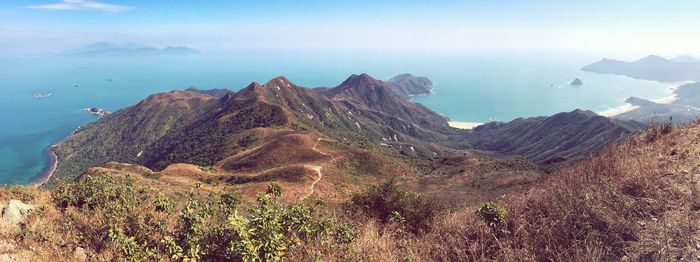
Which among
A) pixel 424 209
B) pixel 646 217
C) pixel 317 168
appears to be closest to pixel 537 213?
pixel 646 217

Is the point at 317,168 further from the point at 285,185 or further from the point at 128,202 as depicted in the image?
the point at 128,202

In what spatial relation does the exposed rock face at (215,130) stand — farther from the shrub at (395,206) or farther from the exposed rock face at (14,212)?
the exposed rock face at (14,212)

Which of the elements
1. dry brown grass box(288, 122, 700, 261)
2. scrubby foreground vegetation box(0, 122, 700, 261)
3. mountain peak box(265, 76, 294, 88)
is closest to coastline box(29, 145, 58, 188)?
mountain peak box(265, 76, 294, 88)

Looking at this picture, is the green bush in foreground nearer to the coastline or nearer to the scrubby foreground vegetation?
the scrubby foreground vegetation

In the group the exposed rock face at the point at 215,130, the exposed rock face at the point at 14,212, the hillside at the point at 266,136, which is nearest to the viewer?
the exposed rock face at the point at 14,212

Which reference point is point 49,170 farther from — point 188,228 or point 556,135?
point 556,135

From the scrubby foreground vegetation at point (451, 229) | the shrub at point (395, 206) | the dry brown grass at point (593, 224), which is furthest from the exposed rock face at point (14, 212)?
the shrub at point (395, 206)
